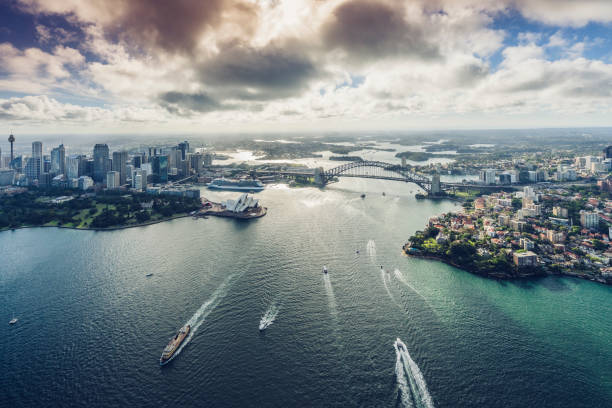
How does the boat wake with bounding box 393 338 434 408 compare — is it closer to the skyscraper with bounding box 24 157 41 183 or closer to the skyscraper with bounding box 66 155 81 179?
the skyscraper with bounding box 66 155 81 179

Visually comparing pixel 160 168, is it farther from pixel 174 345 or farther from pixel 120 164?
pixel 174 345

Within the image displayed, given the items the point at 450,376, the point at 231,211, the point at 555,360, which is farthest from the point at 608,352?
the point at 231,211

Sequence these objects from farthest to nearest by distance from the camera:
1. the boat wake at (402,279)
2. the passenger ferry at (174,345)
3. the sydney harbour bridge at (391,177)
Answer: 1. the sydney harbour bridge at (391,177)
2. the boat wake at (402,279)
3. the passenger ferry at (174,345)

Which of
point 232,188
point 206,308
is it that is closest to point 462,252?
point 206,308

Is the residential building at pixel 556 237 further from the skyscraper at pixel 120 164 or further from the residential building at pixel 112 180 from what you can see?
the skyscraper at pixel 120 164

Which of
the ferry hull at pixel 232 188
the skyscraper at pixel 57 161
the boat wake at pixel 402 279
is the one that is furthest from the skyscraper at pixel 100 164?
the boat wake at pixel 402 279
